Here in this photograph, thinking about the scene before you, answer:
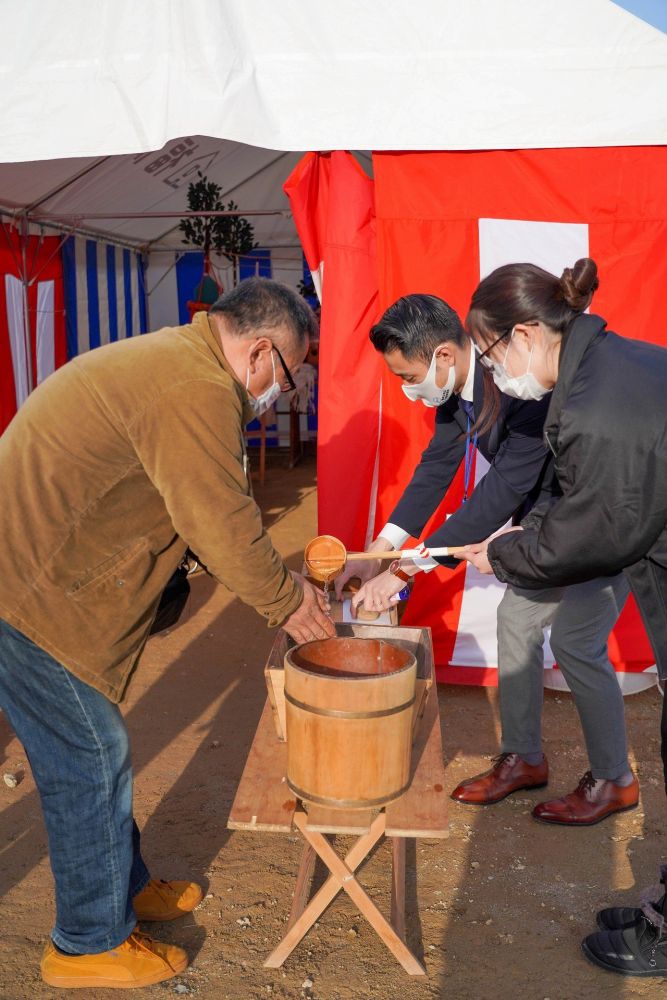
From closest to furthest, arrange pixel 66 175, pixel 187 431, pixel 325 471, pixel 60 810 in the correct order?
pixel 187 431, pixel 60 810, pixel 325 471, pixel 66 175

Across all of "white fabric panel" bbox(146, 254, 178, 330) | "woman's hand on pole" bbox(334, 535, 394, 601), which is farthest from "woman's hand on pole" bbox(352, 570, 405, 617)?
"white fabric panel" bbox(146, 254, 178, 330)

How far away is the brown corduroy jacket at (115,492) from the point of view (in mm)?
1658

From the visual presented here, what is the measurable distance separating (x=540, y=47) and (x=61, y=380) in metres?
2.44

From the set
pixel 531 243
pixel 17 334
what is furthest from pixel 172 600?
pixel 17 334

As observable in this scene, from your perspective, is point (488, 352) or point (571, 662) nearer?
point (488, 352)

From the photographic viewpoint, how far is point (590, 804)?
269 cm

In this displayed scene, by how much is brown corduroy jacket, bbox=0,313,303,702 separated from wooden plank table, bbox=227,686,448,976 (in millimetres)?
441

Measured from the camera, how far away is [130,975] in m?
1.95

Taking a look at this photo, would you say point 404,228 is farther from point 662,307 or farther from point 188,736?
point 188,736

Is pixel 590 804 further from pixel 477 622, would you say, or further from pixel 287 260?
pixel 287 260

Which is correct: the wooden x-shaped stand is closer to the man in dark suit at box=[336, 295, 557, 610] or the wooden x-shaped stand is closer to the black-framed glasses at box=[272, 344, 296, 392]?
the man in dark suit at box=[336, 295, 557, 610]

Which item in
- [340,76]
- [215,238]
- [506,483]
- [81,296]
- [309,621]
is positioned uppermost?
[340,76]

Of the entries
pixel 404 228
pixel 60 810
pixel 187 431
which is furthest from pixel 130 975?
pixel 404 228

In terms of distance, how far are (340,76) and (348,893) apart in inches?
113
